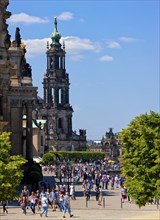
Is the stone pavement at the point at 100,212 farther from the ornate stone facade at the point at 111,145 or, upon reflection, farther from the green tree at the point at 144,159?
the ornate stone facade at the point at 111,145

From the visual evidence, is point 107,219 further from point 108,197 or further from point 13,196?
point 108,197

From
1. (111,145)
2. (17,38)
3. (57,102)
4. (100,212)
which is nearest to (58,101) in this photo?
(57,102)

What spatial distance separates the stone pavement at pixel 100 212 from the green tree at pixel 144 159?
1.12 m

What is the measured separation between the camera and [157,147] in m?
36.9

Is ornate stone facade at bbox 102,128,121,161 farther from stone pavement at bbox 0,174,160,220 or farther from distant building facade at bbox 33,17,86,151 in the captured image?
stone pavement at bbox 0,174,160,220

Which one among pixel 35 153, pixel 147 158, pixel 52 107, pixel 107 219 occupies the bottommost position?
pixel 107 219

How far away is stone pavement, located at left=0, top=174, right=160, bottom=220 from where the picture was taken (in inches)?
1490

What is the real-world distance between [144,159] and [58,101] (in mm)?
152083

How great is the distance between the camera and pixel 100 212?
41938 mm

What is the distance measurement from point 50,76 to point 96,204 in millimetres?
141630

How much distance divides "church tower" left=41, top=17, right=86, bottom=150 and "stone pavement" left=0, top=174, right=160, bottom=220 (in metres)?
135

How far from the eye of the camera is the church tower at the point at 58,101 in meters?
187

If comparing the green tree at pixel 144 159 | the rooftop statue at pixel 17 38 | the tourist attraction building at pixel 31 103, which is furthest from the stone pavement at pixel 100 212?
the rooftop statue at pixel 17 38

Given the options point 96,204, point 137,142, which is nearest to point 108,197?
point 96,204
